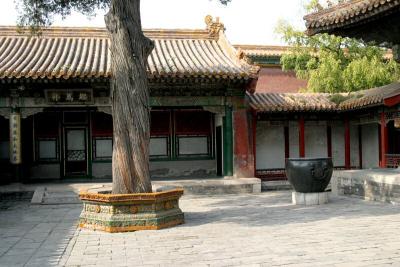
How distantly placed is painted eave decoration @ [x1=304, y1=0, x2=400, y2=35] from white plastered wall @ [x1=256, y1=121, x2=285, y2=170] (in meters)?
5.99

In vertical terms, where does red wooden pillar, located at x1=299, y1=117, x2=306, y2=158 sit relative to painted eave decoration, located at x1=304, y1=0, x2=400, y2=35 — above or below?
below

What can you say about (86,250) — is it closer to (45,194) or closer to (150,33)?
(45,194)

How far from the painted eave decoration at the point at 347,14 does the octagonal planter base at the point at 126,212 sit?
4126 millimetres

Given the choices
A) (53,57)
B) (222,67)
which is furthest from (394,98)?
(53,57)

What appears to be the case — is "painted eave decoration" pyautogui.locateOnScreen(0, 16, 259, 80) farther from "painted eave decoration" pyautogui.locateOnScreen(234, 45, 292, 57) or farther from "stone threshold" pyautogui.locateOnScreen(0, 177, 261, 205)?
"painted eave decoration" pyautogui.locateOnScreen(234, 45, 292, 57)

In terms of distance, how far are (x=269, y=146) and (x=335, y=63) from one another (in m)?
3.78

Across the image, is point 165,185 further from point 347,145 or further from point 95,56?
point 347,145

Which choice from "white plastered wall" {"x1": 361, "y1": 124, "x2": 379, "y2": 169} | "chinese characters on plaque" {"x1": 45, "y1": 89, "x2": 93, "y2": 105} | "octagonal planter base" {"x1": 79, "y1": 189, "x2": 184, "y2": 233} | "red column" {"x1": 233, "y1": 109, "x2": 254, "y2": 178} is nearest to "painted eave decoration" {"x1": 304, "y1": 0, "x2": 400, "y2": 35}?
"octagonal planter base" {"x1": 79, "y1": 189, "x2": 184, "y2": 233}

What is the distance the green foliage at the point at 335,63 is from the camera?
15625mm

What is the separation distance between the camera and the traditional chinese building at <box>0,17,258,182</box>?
11.7m

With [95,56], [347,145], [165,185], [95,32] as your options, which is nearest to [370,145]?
[347,145]

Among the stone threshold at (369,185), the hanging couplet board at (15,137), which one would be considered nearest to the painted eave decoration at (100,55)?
the hanging couplet board at (15,137)

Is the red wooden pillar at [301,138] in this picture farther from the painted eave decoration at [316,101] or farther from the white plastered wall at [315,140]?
the white plastered wall at [315,140]

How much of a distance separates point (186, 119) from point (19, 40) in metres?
5.51
